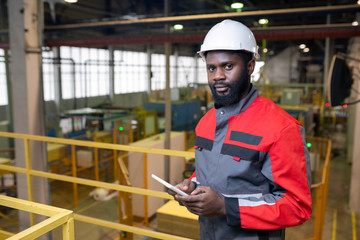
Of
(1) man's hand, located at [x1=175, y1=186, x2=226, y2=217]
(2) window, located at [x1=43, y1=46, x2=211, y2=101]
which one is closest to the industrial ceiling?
(2) window, located at [x1=43, y1=46, x2=211, y2=101]

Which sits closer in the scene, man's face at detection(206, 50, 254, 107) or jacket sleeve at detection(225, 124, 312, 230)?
jacket sleeve at detection(225, 124, 312, 230)

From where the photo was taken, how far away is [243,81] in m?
1.66

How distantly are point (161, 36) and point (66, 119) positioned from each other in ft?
17.2

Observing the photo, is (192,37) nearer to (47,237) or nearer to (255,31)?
(255,31)

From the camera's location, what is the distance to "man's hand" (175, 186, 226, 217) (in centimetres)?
143

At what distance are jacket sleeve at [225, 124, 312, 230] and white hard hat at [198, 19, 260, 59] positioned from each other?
48 cm

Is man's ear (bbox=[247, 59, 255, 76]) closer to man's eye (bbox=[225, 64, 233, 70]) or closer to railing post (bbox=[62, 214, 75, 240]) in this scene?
Result: man's eye (bbox=[225, 64, 233, 70])

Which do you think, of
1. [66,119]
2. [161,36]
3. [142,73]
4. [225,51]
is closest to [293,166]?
[225,51]

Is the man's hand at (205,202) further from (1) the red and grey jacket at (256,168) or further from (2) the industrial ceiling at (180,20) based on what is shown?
(2) the industrial ceiling at (180,20)

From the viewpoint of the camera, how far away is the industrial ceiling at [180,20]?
5250mm

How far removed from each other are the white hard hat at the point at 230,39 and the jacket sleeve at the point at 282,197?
482 mm

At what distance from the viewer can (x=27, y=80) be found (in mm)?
5133

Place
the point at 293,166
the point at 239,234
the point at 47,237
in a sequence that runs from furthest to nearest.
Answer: the point at 47,237 → the point at 239,234 → the point at 293,166

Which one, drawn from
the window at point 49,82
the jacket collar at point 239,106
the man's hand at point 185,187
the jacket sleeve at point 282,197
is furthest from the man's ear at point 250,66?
the window at point 49,82
